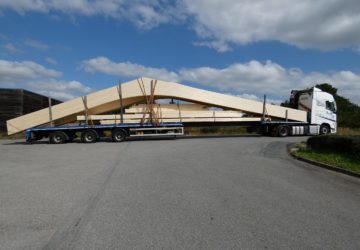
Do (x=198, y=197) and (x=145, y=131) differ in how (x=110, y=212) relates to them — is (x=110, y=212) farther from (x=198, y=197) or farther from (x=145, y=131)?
(x=145, y=131)

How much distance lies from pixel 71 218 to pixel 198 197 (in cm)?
225

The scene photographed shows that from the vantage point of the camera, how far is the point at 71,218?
14.4ft

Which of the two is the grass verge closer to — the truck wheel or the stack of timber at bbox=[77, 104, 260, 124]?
the stack of timber at bbox=[77, 104, 260, 124]

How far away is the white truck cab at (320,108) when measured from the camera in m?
21.8

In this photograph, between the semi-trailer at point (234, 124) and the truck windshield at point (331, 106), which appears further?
the truck windshield at point (331, 106)

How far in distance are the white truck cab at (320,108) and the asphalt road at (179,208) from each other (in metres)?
14.6

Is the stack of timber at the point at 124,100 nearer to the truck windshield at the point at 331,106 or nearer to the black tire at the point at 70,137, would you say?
the black tire at the point at 70,137

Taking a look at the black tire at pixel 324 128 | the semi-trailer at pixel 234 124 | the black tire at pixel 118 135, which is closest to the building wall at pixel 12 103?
the semi-trailer at pixel 234 124

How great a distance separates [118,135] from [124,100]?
7.87 ft

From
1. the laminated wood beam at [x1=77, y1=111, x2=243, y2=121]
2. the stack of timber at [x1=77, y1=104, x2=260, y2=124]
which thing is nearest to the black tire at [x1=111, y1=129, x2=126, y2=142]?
the stack of timber at [x1=77, y1=104, x2=260, y2=124]

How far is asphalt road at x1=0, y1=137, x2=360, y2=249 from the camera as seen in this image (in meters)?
3.65

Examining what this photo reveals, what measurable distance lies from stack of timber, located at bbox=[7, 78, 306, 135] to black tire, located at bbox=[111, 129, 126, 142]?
5.68 ft

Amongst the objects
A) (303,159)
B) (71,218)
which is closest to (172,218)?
(71,218)

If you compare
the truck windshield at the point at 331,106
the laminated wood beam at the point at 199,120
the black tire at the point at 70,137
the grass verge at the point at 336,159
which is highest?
the truck windshield at the point at 331,106
